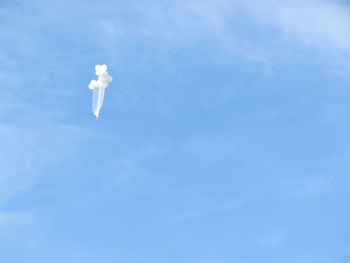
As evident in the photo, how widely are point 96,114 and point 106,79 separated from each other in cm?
499

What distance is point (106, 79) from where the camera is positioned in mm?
63469

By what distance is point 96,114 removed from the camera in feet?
201

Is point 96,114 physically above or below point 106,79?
below
